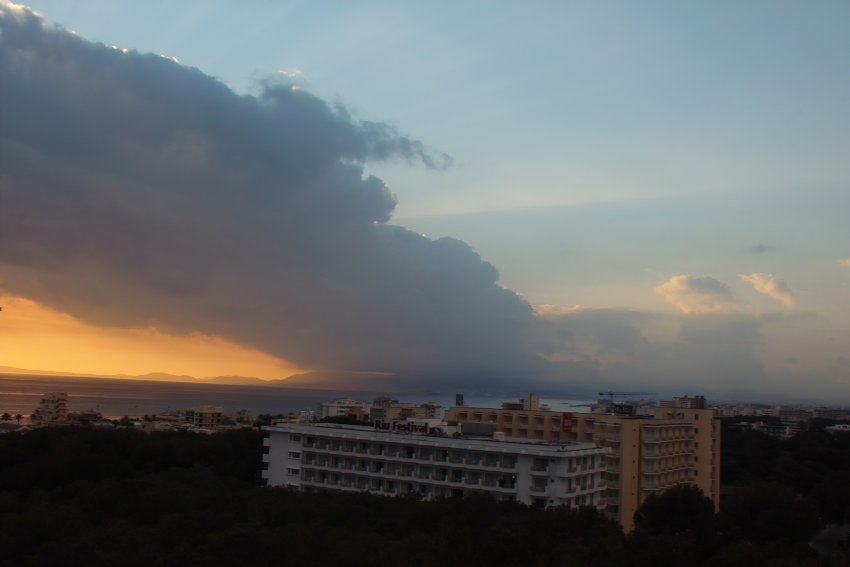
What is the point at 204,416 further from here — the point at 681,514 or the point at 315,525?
the point at 315,525

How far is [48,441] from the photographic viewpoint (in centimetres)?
5391

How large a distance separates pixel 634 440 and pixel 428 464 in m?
16.9

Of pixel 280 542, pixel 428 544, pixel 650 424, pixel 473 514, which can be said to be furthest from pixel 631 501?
pixel 280 542

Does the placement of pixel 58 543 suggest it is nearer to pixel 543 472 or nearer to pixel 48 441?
pixel 543 472

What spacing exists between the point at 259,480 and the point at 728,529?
3454cm

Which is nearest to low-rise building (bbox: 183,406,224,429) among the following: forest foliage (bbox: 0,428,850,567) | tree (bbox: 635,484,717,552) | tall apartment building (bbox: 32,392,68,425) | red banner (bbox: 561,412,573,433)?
tall apartment building (bbox: 32,392,68,425)

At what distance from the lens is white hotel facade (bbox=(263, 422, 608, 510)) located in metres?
46.6

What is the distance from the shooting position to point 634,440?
56188 mm

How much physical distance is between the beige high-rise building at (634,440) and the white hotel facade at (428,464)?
4681 millimetres

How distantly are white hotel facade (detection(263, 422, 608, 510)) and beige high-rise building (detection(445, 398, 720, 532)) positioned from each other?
468 centimetres

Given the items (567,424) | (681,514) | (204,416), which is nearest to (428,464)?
(567,424)

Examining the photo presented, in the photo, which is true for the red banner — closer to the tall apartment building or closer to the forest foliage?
the forest foliage

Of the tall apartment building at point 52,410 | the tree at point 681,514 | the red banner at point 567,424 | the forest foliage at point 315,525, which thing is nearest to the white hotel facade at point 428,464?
the tree at point 681,514

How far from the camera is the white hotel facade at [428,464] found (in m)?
46.6
